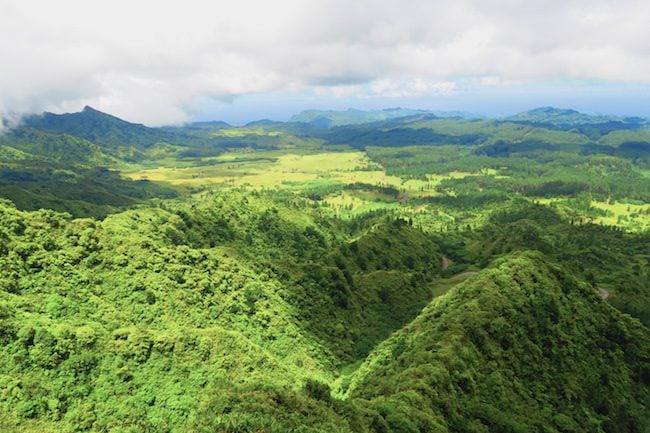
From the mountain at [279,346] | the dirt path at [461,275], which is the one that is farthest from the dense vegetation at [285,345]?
the dirt path at [461,275]

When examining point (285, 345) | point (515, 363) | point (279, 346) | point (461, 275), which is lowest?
point (461, 275)

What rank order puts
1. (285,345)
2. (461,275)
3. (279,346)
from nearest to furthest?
(279,346), (285,345), (461,275)

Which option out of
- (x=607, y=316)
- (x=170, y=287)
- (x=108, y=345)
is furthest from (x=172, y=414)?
(x=607, y=316)

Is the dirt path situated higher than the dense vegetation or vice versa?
the dense vegetation

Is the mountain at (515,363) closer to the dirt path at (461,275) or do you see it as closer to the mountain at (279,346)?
the mountain at (279,346)

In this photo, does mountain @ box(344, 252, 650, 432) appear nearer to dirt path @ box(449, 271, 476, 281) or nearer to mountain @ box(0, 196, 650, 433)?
mountain @ box(0, 196, 650, 433)

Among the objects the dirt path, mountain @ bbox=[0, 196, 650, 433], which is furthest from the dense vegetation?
the dirt path

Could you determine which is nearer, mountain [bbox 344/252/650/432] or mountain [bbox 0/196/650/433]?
mountain [bbox 0/196/650/433]

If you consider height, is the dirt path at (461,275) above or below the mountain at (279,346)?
below

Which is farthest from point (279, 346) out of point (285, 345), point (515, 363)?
point (515, 363)

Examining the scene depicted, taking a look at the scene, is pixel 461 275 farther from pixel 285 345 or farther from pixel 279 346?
pixel 279 346

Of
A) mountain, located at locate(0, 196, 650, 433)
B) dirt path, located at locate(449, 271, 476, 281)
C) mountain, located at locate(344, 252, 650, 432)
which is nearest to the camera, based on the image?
mountain, located at locate(0, 196, 650, 433)
